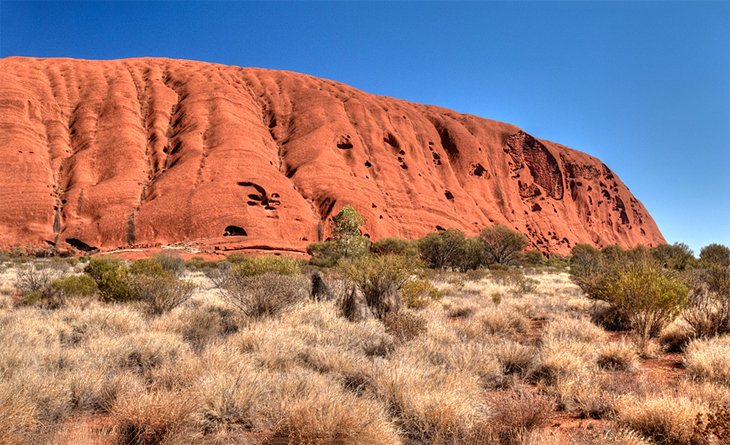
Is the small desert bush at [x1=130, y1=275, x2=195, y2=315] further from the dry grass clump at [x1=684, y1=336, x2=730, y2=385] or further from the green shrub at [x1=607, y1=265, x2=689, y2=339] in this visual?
the green shrub at [x1=607, y1=265, x2=689, y2=339]

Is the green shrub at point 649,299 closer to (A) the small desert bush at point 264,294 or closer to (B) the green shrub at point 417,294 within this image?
(B) the green shrub at point 417,294

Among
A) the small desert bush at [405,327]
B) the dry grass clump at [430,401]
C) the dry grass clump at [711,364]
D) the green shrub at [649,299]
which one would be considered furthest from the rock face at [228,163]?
the dry grass clump at [711,364]

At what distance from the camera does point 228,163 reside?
51.8 metres

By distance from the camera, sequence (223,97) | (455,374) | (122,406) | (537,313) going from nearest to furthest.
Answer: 1. (122,406)
2. (455,374)
3. (537,313)
4. (223,97)

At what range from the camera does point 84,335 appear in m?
6.92

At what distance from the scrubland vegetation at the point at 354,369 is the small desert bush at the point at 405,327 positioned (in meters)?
0.04

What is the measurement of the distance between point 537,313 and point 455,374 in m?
7.45

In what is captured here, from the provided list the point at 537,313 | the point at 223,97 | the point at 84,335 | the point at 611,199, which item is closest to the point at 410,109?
the point at 223,97

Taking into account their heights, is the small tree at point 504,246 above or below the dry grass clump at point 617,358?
above

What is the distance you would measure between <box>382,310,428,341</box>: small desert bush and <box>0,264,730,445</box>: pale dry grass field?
0.04 metres

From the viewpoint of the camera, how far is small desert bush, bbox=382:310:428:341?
288 inches

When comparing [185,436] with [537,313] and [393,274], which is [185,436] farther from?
[537,313]

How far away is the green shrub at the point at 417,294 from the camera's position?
1118 cm

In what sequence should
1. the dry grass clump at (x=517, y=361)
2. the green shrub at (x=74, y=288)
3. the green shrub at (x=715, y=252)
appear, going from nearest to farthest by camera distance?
1. the dry grass clump at (x=517, y=361)
2. the green shrub at (x=74, y=288)
3. the green shrub at (x=715, y=252)
